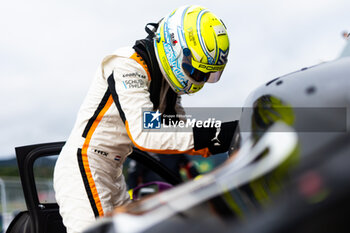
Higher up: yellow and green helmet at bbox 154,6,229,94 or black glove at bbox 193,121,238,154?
yellow and green helmet at bbox 154,6,229,94

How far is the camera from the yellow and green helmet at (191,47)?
2137mm

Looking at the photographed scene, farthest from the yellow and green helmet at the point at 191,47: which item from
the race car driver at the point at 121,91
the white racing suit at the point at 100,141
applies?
the white racing suit at the point at 100,141

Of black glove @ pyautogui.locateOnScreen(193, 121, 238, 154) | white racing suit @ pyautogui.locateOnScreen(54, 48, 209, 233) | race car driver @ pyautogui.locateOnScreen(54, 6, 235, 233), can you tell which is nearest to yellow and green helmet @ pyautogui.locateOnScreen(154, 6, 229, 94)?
race car driver @ pyautogui.locateOnScreen(54, 6, 235, 233)

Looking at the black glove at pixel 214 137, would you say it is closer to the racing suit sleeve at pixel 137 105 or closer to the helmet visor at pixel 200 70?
the racing suit sleeve at pixel 137 105

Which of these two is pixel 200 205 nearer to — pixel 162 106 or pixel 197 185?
pixel 197 185

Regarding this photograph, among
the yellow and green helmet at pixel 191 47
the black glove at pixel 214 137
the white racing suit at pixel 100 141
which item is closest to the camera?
the black glove at pixel 214 137

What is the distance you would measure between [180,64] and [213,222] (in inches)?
58.4

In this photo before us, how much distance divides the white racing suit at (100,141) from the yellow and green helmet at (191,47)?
203mm

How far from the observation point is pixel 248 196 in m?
0.88

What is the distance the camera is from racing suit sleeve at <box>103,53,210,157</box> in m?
1.79

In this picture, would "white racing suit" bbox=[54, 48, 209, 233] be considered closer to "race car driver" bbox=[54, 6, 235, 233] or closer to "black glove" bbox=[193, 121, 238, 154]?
"race car driver" bbox=[54, 6, 235, 233]

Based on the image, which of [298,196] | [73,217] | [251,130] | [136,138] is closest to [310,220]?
[298,196]

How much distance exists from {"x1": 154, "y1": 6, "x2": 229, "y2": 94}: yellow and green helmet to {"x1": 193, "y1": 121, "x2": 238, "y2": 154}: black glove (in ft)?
1.83

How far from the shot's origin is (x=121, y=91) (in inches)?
77.4
